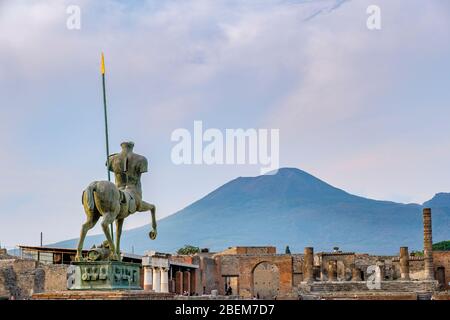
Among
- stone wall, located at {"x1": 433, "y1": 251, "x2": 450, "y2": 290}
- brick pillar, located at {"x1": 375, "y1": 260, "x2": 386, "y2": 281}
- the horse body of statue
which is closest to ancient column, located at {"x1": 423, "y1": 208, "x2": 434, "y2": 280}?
brick pillar, located at {"x1": 375, "y1": 260, "x2": 386, "y2": 281}

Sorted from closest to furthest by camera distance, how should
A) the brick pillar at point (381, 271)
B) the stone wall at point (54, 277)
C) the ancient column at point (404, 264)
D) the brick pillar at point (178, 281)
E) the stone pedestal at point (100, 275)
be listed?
1. the stone pedestal at point (100, 275)
2. the stone wall at point (54, 277)
3. the brick pillar at point (381, 271)
4. the ancient column at point (404, 264)
5. the brick pillar at point (178, 281)

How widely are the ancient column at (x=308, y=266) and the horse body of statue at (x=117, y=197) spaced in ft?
119

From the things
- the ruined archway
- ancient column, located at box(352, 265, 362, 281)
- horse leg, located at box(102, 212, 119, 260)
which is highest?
horse leg, located at box(102, 212, 119, 260)

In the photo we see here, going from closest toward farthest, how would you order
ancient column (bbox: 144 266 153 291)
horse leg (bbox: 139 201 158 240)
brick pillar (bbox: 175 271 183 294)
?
horse leg (bbox: 139 201 158 240), ancient column (bbox: 144 266 153 291), brick pillar (bbox: 175 271 183 294)

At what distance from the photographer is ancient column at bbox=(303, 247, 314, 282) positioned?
159ft

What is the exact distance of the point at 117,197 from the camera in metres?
11.9

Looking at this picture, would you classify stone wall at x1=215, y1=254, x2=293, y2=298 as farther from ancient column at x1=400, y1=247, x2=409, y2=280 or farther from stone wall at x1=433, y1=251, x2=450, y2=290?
stone wall at x1=433, y1=251, x2=450, y2=290

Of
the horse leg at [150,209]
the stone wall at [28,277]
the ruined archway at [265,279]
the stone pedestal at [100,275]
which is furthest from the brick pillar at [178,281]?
the stone pedestal at [100,275]

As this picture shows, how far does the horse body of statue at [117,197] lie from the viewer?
1173cm

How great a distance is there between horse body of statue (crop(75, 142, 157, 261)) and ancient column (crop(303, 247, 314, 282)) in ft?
119

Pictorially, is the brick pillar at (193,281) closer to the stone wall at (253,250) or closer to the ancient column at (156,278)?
the stone wall at (253,250)
